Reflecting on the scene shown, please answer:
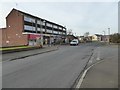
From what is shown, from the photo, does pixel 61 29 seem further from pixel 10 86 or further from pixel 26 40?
pixel 10 86

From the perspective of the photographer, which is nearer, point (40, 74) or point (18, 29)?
point (40, 74)

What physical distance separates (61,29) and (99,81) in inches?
5177

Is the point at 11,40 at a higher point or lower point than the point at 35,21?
lower

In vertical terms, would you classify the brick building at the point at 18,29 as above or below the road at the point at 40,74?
above

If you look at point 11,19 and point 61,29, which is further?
point 61,29

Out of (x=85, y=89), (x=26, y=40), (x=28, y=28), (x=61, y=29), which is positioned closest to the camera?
(x=85, y=89)

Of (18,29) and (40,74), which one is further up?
(18,29)

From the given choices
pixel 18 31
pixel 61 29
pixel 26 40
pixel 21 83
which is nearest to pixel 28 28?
pixel 18 31

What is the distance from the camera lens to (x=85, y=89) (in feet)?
25.8

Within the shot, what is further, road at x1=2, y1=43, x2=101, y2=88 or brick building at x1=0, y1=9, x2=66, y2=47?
brick building at x1=0, y1=9, x2=66, y2=47

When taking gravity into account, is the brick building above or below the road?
above

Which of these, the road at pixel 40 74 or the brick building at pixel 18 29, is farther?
the brick building at pixel 18 29

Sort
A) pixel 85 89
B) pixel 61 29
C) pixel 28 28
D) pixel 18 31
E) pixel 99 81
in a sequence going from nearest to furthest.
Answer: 1. pixel 85 89
2. pixel 99 81
3. pixel 18 31
4. pixel 28 28
5. pixel 61 29

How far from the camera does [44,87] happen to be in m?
8.23
